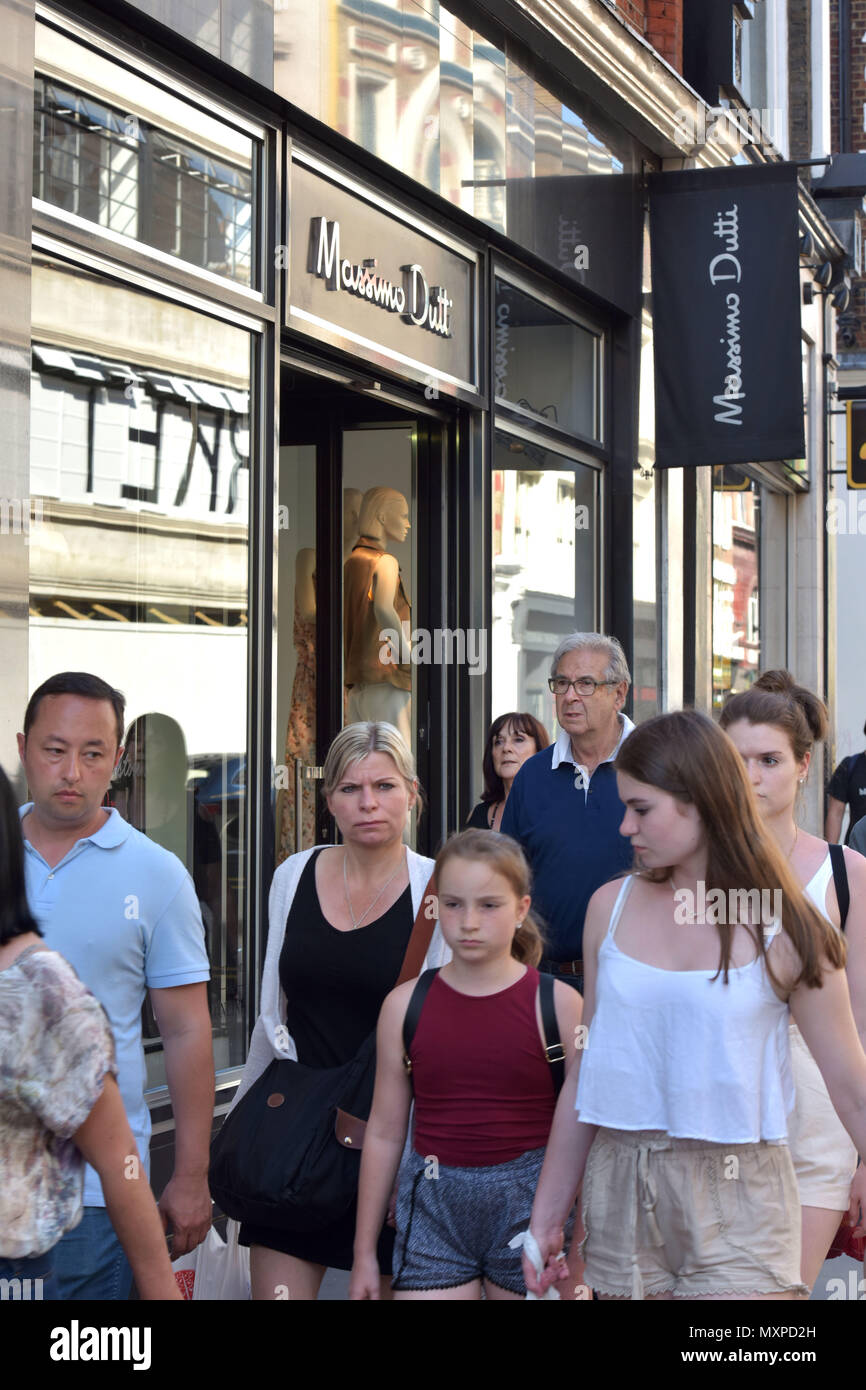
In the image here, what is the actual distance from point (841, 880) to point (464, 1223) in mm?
1172

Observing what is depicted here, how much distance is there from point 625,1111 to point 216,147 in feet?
15.4

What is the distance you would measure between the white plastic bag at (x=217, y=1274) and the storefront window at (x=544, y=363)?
19.2 ft

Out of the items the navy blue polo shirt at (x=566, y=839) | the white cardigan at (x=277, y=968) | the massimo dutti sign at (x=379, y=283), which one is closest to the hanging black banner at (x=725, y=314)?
the massimo dutti sign at (x=379, y=283)

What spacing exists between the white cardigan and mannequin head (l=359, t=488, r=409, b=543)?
4859 millimetres

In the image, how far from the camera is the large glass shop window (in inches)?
218

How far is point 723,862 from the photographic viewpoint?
10.0ft

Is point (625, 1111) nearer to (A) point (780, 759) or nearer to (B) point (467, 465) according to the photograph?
(A) point (780, 759)

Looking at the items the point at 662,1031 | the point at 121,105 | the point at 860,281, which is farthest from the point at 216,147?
the point at 860,281

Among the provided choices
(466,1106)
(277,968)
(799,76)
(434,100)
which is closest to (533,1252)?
(466,1106)

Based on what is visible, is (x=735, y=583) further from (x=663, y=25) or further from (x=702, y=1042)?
(x=702, y=1042)

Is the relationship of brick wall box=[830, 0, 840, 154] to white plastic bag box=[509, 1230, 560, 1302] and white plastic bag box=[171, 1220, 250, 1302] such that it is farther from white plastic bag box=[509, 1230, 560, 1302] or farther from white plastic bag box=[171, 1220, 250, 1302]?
white plastic bag box=[509, 1230, 560, 1302]

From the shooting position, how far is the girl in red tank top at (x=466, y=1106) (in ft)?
11.1

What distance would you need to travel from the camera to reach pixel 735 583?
15.2m

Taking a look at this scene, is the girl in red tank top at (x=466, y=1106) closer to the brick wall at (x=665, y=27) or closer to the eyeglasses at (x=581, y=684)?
the eyeglasses at (x=581, y=684)
